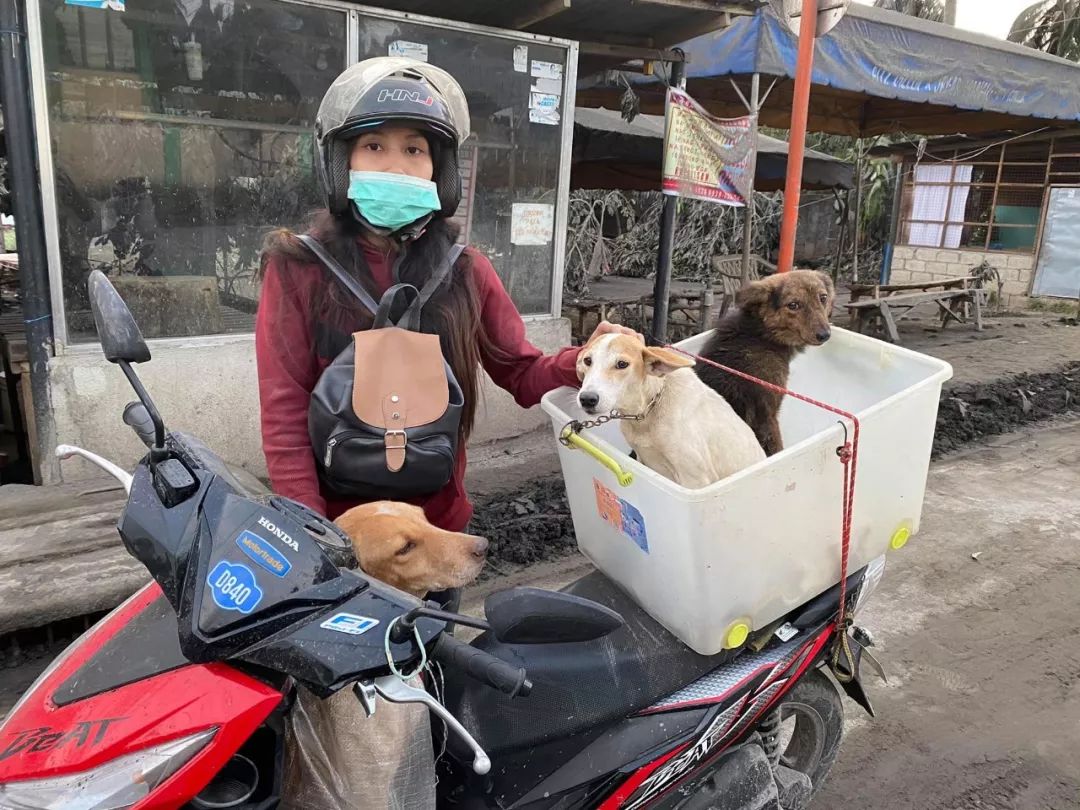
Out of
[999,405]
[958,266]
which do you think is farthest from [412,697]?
[958,266]

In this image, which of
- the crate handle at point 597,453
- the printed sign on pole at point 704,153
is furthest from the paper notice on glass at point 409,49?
the crate handle at point 597,453

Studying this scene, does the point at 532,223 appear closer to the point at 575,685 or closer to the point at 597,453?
the point at 597,453

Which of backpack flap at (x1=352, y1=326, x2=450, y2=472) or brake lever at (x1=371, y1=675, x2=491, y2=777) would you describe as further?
backpack flap at (x1=352, y1=326, x2=450, y2=472)

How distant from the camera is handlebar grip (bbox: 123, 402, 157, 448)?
1325mm

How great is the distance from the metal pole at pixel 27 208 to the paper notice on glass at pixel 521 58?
9.28 ft

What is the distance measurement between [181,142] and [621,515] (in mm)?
3747

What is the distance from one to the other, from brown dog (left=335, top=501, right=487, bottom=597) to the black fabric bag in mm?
178

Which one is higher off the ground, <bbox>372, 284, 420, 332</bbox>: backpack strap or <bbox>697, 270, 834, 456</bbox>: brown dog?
<bbox>372, 284, 420, 332</bbox>: backpack strap

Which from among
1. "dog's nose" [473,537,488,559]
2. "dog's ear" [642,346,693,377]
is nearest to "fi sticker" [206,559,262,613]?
"dog's nose" [473,537,488,559]

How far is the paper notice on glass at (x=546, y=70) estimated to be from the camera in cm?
542

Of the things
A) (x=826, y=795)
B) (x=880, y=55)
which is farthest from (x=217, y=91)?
(x=880, y=55)

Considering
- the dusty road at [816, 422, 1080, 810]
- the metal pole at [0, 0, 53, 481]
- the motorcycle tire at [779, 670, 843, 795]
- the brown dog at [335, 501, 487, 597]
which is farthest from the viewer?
the metal pole at [0, 0, 53, 481]

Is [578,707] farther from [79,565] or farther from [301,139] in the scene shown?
[301,139]

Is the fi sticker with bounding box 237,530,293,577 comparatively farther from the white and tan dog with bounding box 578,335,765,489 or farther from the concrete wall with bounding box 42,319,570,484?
the concrete wall with bounding box 42,319,570,484
